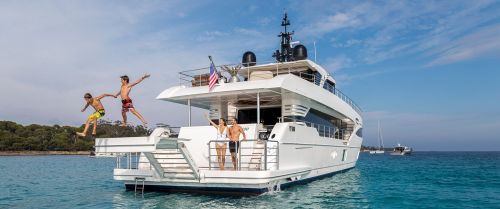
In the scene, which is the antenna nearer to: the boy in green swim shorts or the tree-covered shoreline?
the boy in green swim shorts

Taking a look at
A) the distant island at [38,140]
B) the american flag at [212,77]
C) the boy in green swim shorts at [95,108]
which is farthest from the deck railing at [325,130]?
the distant island at [38,140]

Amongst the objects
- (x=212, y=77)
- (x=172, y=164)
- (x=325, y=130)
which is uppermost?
(x=212, y=77)

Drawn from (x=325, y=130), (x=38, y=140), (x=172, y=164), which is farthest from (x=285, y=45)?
(x=38, y=140)

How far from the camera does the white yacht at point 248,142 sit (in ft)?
34.4

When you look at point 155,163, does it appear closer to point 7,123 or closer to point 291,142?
point 291,142

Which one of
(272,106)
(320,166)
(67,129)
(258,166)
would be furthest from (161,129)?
(67,129)

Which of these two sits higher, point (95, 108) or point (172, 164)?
point (95, 108)

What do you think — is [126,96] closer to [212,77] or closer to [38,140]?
[212,77]

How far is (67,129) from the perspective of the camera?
9306 centimetres

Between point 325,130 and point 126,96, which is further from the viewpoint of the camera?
point 325,130

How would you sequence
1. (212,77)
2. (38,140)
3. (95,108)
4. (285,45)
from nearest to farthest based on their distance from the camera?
1. (95,108)
2. (212,77)
3. (285,45)
4. (38,140)

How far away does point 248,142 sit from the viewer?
500 inches

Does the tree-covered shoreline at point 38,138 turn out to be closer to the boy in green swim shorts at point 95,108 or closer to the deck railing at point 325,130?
the deck railing at point 325,130

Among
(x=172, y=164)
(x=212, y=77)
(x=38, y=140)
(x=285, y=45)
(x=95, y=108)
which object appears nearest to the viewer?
(x=95, y=108)
